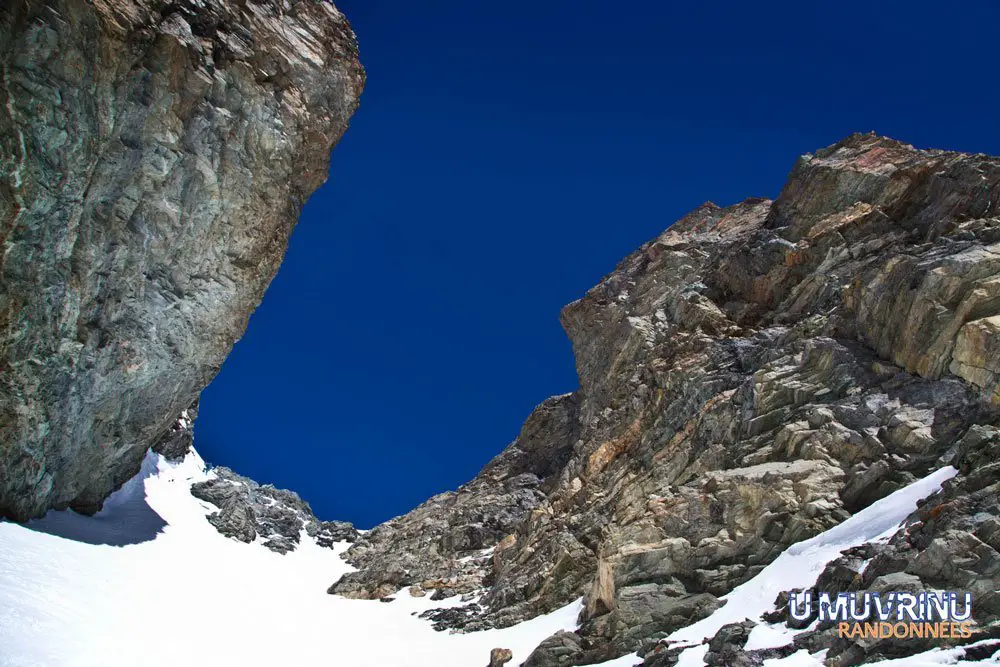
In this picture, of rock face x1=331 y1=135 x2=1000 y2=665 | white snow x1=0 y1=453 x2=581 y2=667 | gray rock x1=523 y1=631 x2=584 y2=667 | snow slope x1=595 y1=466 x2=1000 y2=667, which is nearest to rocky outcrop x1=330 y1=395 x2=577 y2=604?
rock face x1=331 y1=135 x2=1000 y2=665

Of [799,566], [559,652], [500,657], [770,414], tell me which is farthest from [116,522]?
[799,566]

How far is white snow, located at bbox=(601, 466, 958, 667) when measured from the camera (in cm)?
1828

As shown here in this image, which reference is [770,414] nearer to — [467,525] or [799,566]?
[799,566]

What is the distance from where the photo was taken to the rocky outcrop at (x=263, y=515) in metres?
58.1

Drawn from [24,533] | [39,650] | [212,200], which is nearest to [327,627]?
[24,533]

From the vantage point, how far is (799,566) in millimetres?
19266

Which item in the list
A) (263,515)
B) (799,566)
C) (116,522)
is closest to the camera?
(799,566)

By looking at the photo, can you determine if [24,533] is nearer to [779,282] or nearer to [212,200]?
[212,200]

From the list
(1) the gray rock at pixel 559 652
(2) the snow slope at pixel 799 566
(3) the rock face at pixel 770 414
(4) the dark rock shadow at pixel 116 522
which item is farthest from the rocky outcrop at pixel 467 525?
(2) the snow slope at pixel 799 566

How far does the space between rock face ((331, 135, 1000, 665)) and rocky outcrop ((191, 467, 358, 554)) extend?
1243cm

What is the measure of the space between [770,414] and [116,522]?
38.7 m

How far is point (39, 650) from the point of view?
69.9 ft

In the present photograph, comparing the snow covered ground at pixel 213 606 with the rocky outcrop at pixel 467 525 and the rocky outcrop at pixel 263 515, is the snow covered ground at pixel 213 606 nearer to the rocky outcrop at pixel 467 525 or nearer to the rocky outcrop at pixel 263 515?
the rocky outcrop at pixel 467 525

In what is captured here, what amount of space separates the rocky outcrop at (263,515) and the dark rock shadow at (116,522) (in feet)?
26.9
